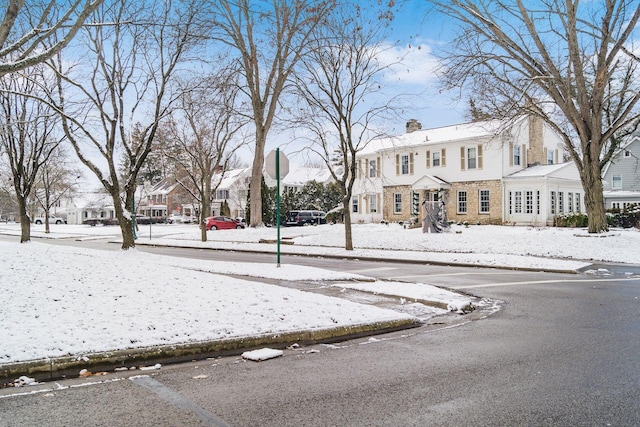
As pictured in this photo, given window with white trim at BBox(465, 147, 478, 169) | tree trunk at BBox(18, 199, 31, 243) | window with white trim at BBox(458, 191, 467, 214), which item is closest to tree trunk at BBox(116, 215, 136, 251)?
tree trunk at BBox(18, 199, 31, 243)

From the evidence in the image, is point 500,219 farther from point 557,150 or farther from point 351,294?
point 351,294

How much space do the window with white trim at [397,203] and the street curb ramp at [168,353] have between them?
36.1 meters

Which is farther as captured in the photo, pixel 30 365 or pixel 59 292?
pixel 59 292

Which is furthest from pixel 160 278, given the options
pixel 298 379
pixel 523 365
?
pixel 523 365

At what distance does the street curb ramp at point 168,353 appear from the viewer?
5441mm

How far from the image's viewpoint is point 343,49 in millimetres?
21141

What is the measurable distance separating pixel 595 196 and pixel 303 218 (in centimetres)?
3003

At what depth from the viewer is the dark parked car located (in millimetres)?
49125

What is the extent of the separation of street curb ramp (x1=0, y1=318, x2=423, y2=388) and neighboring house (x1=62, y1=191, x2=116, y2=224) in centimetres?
9533

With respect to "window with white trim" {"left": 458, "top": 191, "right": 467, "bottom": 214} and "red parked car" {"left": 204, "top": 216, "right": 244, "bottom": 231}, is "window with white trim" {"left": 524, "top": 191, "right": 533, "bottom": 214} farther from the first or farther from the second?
"red parked car" {"left": 204, "top": 216, "right": 244, "bottom": 231}

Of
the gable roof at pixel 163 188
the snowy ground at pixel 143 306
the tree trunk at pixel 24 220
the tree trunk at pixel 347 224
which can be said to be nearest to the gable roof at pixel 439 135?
the tree trunk at pixel 347 224

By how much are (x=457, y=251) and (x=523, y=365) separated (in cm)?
1749

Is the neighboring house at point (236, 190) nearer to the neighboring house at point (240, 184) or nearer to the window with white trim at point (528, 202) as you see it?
the neighboring house at point (240, 184)

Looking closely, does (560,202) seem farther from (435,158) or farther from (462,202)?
(435,158)
